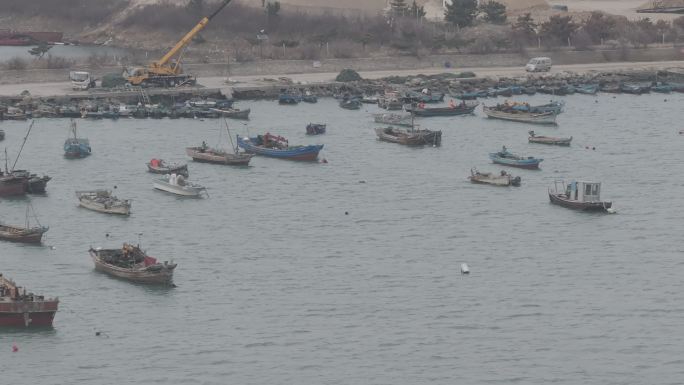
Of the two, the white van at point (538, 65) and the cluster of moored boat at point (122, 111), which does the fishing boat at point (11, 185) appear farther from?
the white van at point (538, 65)

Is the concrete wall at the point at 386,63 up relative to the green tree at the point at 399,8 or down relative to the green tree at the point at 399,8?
down

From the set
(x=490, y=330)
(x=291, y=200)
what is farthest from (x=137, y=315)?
(x=291, y=200)

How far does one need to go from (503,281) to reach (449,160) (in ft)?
102

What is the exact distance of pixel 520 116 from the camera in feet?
383

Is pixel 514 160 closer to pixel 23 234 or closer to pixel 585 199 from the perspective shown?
pixel 585 199

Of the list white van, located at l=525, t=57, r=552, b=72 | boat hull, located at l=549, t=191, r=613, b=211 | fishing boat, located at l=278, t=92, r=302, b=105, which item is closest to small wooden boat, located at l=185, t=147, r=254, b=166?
boat hull, located at l=549, t=191, r=613, b=211

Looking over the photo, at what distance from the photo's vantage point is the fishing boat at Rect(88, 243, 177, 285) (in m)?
64.9

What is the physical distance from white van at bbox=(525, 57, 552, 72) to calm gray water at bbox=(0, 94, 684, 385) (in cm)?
4127

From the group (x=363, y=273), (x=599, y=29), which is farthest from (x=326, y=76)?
(x=363, y=273)

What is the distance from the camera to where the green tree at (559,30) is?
155500mm

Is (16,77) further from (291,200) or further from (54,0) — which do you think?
(54,0)

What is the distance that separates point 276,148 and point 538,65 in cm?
5181

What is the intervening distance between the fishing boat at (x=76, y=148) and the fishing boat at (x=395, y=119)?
77.3 feet

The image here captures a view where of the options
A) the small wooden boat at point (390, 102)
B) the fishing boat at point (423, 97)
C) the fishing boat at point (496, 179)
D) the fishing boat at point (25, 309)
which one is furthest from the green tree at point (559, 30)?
the fishing boat at point (25, 309)
